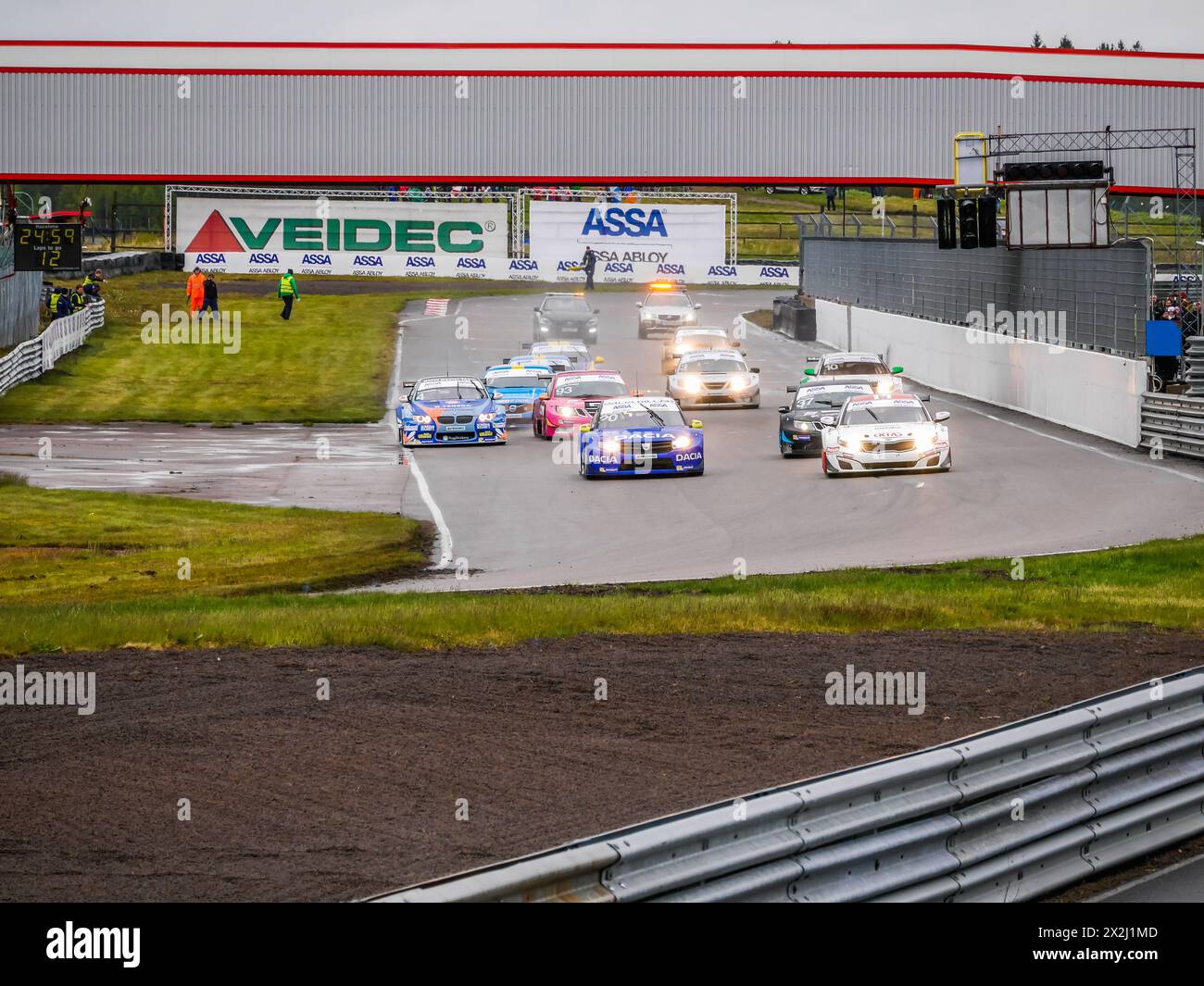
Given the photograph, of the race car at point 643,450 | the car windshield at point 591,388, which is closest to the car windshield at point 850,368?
the car windshield at point 591,388

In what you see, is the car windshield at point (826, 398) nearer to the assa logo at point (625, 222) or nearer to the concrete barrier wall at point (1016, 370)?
the concrete barrier wall at point (1016, 370)

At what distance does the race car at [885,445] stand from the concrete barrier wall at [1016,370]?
16.0 feet

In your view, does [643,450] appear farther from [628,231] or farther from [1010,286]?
[628,231]

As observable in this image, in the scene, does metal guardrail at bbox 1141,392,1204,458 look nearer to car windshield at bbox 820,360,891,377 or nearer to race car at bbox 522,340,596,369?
car windshield at bbox 820,360,891,377

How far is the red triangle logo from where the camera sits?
65375 millimetres

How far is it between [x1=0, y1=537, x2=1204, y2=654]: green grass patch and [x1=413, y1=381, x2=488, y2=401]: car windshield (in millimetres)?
18431

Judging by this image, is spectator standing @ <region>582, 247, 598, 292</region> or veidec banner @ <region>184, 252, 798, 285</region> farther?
spectator standing @ <region>582, 247, 598, 292</region>

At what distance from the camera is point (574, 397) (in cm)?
3444

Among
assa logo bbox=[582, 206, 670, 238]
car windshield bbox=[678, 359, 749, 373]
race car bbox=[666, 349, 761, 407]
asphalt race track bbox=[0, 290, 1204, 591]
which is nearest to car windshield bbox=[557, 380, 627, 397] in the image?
asphalt race track bbox=[0, 290, 1204, 591]

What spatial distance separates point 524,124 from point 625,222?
5507mm

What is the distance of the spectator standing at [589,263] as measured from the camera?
220ft

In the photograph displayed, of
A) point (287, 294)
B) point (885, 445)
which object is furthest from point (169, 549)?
point (287, 294)
